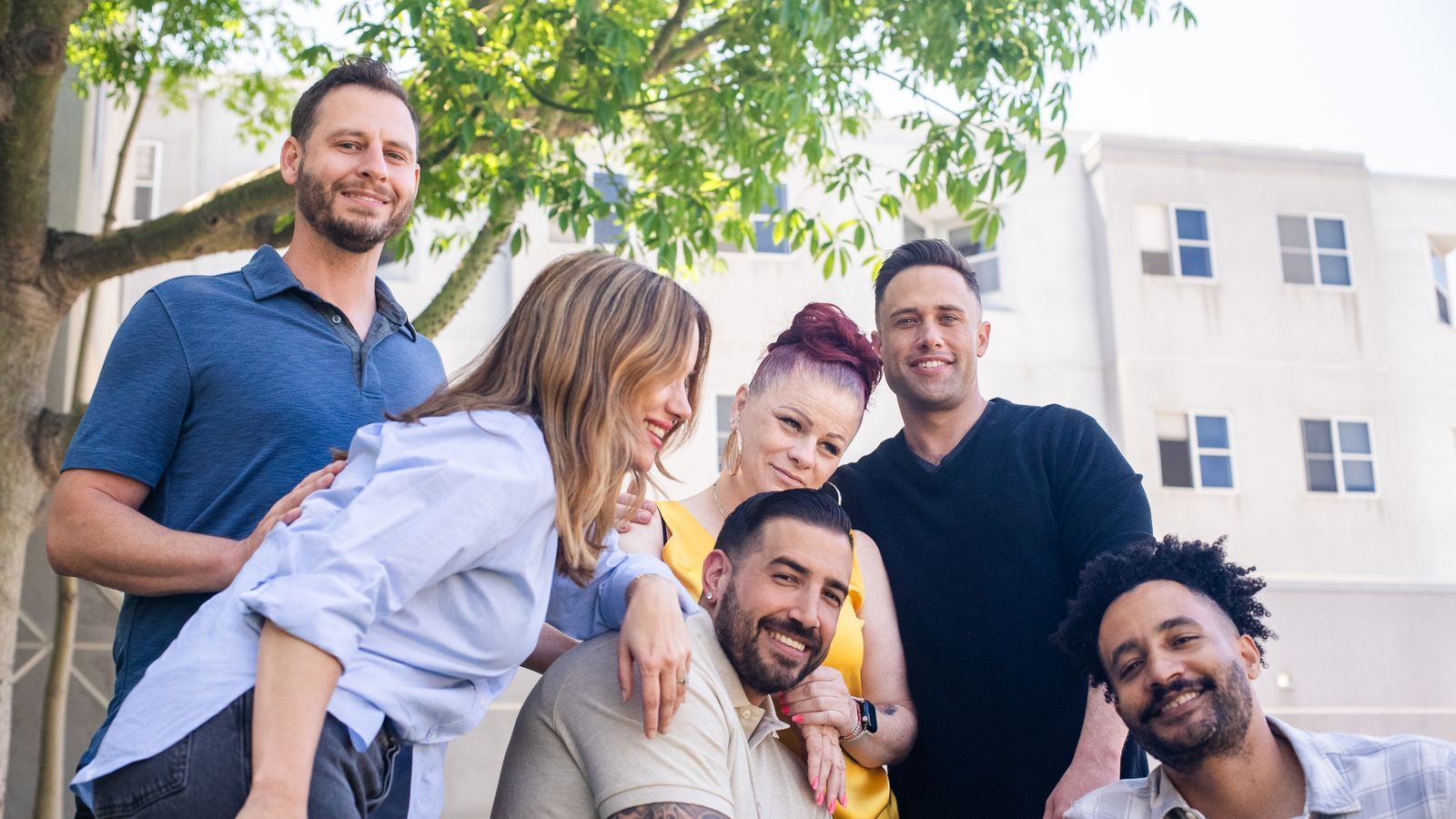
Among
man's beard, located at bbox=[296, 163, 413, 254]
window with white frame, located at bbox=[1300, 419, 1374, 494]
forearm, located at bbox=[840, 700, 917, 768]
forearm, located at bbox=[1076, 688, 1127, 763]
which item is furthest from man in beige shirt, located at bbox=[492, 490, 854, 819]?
window with white frame, located at bbox=[1300, 419, 1374, 494]

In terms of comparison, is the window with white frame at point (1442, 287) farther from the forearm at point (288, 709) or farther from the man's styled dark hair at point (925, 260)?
the forearm at point (288, 709)

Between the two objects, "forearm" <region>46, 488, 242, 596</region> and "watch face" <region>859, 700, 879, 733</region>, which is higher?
"forearm" <region>46, 488, 242, 596</region>

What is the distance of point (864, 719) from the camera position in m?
3.43

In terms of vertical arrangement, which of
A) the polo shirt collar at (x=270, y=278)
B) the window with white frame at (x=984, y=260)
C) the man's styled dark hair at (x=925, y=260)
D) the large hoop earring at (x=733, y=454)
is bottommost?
the large hoop earring at (x=733, y=454)

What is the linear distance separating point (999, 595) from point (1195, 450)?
59.3 ft

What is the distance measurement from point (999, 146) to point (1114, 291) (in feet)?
45.5

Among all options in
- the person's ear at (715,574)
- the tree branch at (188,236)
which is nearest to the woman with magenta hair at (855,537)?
the person's ear at (715,574)

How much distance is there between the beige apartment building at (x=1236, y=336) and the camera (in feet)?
56.2

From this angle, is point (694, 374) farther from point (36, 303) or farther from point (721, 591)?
point (36, 303)

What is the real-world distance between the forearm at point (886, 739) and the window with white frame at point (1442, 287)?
2301cm

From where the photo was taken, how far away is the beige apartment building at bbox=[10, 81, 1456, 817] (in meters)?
17.1

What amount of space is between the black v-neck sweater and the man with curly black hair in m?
0.24

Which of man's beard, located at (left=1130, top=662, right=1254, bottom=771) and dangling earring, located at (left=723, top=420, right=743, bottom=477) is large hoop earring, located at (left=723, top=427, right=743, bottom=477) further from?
man's beard, located at (left=1130, top=662, right=1254, bottom=771)

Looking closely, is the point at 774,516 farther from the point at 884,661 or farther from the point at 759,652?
the point at 884,661
